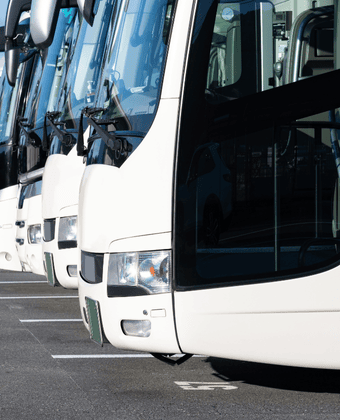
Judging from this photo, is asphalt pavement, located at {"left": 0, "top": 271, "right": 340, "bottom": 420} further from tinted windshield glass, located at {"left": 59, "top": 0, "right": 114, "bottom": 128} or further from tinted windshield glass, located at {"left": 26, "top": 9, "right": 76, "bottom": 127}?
tinted windshield glass, located at {"left": 26, "top": 9, "right": 76, "bottom": 127}

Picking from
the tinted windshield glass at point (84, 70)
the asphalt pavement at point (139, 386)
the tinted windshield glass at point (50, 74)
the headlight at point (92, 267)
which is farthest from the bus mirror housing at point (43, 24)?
the tinted windshield glass at point (50, 74)

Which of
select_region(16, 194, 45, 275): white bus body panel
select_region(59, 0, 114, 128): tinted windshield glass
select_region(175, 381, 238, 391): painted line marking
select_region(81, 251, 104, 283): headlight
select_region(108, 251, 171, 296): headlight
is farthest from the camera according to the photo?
select_region(16, 194, 45, 275): white bus body panel

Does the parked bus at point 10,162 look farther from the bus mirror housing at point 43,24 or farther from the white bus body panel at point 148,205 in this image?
the white bus body panel at point 148,205

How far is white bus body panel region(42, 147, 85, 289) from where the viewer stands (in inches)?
320

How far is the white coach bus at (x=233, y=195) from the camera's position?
490cm

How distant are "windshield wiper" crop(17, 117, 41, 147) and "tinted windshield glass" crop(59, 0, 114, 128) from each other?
0.93m

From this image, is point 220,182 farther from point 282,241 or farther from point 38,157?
point 38,157

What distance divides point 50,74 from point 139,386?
15.6 feet

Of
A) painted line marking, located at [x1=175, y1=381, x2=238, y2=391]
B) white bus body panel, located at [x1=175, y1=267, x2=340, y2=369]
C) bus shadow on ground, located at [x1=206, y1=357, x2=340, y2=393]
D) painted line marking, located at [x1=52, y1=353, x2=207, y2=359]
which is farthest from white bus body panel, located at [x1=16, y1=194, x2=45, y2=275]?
white bus body panel, located at [x1=175, y1=267, x2=340, y2=369]

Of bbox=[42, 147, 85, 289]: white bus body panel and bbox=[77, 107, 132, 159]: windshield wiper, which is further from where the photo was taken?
bbox=[42, 147, 85, 289]: white bus body panel

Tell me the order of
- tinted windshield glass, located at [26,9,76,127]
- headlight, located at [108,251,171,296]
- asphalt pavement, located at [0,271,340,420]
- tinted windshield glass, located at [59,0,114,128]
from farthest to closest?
1. tinted windshield glass, located at [26,9,76,127]
2. tinted windshield glass, located at [59,0,114,128]
3. asphalt pavement, located at [0,271,340,420]
4. headlight, located at [108,251,171,296]

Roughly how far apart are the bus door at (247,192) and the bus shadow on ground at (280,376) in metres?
1.01

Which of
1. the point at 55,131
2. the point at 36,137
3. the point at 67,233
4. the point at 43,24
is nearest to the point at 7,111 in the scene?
the point at 36,137

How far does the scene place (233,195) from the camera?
5.03 metres
